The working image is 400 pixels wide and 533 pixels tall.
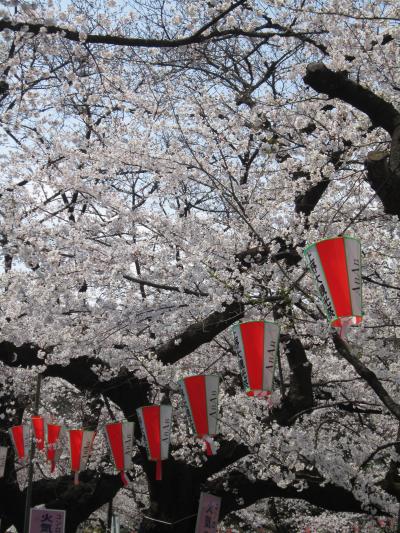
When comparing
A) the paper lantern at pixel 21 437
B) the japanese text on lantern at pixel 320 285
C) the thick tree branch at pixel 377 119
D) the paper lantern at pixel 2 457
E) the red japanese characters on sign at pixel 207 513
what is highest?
the thick tree branch at pixel 377 119

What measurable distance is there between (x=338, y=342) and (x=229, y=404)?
3.87 m

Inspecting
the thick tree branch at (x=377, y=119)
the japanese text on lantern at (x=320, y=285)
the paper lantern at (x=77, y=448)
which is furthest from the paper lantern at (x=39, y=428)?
the thick tree branch at (x=377, y=119)

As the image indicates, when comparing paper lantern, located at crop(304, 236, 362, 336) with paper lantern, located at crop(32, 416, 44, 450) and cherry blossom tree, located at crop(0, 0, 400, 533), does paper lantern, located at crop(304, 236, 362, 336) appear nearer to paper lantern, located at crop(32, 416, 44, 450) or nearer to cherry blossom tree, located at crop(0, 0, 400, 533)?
cherry blossom tree, located at crop(0, 0, 400, 533)

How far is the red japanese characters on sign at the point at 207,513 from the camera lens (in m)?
8.45

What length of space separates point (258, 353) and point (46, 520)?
269 inches

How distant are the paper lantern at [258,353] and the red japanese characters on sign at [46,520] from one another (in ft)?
21.4

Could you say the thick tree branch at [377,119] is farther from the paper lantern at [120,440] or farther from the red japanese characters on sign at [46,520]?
the red japanese characters on sign at [46,520]

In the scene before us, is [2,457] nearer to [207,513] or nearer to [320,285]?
[207,513]

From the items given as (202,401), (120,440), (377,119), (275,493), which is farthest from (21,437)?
(377,119)

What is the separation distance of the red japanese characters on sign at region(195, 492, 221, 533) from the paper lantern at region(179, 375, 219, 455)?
3.17m

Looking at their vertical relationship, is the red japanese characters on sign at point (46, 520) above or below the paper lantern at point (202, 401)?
below

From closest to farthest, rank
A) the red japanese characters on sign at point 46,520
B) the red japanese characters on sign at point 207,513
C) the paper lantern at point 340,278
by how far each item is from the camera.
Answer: the paper lantern at point 340,278
the red japanese characters on sign at point 207,513
the red japanese characters on sign at point 46,520

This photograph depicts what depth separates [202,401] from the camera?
5770 millimetres

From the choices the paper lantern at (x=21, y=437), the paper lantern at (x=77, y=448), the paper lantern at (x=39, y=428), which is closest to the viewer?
the paper lantern at (x=77, y=448)
